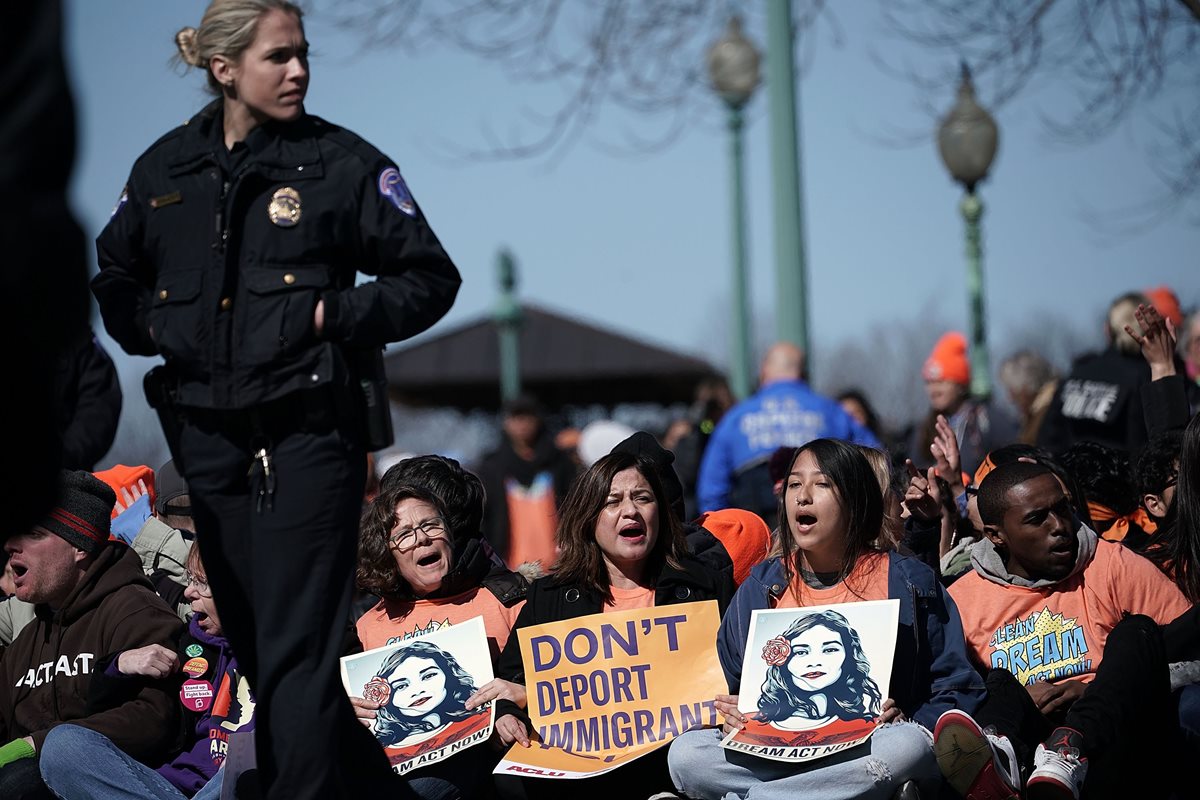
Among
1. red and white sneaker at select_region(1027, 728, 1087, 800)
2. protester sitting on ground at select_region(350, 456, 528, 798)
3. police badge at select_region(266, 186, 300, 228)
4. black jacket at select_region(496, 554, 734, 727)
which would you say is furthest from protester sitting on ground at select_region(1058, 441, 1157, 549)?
police badge at select_region(266, 186, 300, 228)

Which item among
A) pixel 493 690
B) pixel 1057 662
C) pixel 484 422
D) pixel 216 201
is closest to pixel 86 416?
pixel 493 690

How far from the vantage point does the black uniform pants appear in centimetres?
376

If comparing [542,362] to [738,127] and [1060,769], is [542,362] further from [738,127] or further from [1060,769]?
[1060,769]

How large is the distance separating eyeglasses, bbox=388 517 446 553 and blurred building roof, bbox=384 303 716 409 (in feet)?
72.1

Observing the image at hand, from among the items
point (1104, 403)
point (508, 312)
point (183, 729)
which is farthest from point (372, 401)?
point (508, 312)

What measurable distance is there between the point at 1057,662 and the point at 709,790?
1398mm

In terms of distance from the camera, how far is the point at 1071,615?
18.2 feet

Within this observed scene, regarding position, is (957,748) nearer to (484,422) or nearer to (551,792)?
(551,792)

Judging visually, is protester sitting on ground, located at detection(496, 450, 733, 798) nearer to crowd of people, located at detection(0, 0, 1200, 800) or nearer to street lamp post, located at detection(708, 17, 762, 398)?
crowd of people, located at detection(0, 0, 1200, 800)

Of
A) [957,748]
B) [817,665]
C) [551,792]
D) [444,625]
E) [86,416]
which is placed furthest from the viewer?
[86,416]

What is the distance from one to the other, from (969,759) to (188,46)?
3051mm

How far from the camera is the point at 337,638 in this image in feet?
12.6

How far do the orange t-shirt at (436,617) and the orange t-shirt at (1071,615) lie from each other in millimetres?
1775

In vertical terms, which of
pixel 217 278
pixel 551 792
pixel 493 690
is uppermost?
pixel 217 278
